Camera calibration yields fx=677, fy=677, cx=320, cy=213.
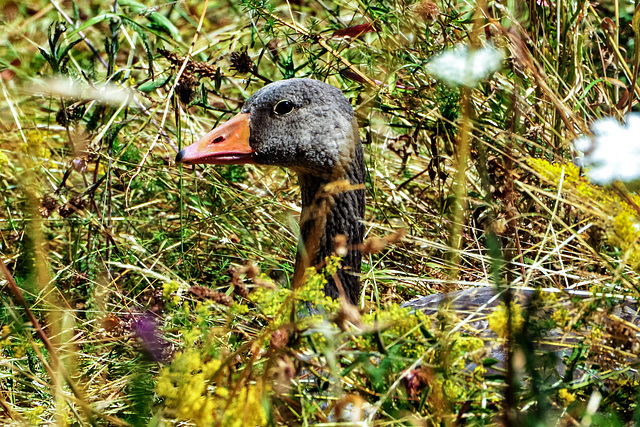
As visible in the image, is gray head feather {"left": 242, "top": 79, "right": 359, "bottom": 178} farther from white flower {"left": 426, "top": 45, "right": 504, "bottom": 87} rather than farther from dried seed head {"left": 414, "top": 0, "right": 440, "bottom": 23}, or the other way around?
dried seed head {"left": 414, "top": 0, "right": 440, "bottom": 23}

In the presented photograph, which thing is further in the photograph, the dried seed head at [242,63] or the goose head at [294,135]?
the dried seed head at [242,63]

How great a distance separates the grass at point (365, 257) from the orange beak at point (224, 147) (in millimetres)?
313

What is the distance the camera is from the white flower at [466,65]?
5.17 feet

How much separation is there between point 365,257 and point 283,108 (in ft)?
2.67

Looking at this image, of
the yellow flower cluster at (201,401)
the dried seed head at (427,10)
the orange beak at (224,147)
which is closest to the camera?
the yellow flower cluster at (201,401)

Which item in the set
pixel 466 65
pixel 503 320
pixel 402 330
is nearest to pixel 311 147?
pixel 466 65

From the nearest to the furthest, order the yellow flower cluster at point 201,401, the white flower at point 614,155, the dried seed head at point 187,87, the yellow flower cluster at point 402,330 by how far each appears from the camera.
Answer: the yellow flower cluster at point 201,401
the yellow flower cluster at point 402,330
the white flower at point 614,155
the dried seed head at point 187,87

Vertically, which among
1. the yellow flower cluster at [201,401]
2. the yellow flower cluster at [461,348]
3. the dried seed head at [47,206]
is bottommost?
the yellow flower cluster at [201,401]

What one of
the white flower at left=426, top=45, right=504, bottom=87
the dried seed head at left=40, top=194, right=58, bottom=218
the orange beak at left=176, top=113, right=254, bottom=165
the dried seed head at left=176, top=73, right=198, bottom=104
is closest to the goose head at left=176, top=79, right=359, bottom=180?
the orange beak at left=176, top=113, right=254, bottom=165

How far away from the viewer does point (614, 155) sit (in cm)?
161

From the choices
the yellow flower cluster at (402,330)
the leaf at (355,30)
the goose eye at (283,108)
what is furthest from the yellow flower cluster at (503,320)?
the leaf at (355,30)

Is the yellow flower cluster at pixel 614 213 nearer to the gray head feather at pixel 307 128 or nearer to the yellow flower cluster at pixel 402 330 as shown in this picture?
A: the yellow flower cluster at pixel 402 330

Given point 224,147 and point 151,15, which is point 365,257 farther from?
point 151,15

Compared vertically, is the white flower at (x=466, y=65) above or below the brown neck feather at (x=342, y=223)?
above
